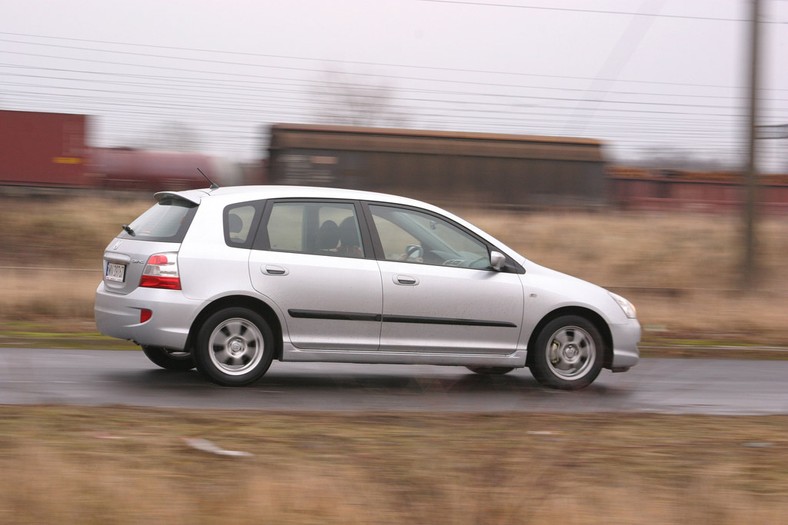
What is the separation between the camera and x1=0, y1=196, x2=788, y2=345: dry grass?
17.7 metres

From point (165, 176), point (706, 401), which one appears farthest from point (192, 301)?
point (165, 176)

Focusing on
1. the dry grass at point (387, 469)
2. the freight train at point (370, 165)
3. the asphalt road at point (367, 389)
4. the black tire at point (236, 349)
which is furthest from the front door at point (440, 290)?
the freight train at point (370, 165)

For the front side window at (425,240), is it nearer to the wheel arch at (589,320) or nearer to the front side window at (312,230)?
the front side window at (312,230)

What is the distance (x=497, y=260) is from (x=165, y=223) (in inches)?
108

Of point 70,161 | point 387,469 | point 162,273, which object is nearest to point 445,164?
point 70,161

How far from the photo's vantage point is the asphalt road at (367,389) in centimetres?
795

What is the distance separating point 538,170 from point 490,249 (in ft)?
68.0

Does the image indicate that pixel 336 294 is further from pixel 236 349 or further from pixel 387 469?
pixel 387 469

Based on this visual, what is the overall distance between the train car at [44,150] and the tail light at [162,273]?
19.6 m

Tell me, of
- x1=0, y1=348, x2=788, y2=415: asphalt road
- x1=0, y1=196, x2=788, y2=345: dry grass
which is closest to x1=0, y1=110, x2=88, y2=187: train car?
x1=0, y1=196, x2=788, y2=345: dry grass

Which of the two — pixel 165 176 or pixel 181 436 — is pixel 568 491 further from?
pixel 165 176

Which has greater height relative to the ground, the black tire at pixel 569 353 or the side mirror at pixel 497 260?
the side mirror at pixel 497 260

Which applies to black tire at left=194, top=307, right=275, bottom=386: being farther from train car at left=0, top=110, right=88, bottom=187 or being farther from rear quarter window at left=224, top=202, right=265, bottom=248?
train car at left=0, top=110, right=88, bottom=187

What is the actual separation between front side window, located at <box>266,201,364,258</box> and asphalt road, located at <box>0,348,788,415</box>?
1171 millimetres
